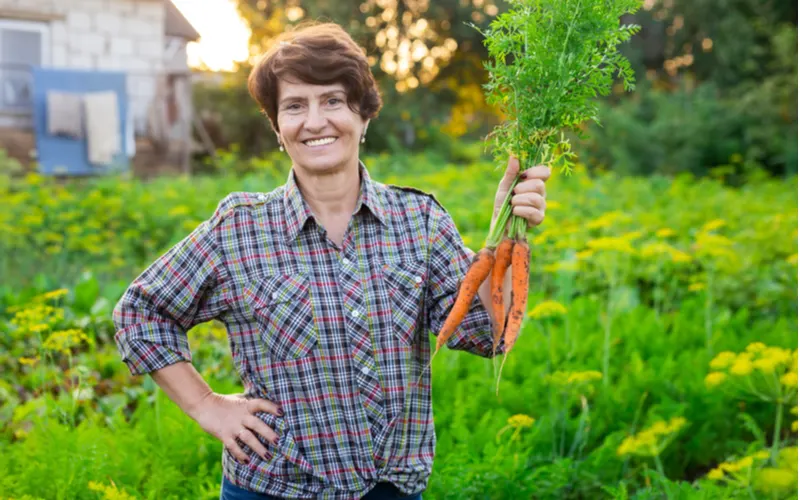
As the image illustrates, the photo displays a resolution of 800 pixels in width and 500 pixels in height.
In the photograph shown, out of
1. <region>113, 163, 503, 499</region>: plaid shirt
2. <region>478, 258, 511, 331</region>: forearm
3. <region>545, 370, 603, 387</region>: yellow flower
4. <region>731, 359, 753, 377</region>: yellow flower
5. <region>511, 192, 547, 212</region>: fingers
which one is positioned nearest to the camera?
A: <region>511, 192, 547, 212</region>: fingers

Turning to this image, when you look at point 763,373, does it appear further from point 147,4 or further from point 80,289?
point 147,4

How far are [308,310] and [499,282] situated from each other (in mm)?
484

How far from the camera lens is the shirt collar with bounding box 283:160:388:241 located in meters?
2.13

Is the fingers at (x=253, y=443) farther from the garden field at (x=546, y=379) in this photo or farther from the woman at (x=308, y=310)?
the garden field at (x=546, y=379)

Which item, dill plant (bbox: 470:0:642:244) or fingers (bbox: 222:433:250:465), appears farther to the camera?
fingers (bbox: 222:433:250:465)

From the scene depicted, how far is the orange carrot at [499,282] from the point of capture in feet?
6.93

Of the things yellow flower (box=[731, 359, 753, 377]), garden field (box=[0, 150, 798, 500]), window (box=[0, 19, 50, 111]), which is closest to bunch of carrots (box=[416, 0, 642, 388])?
garden field (box=[0, 150, 798, 500])

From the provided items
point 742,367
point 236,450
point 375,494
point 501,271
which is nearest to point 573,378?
point 742,367

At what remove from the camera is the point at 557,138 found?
2.07 metres

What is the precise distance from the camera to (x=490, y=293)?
2266 millimetres

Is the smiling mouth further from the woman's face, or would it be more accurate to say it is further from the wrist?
the wrist

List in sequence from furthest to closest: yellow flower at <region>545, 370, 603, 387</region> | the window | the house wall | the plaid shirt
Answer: the house wall < the window < yellow flower at <region>545, 370, 603, 387</region> < the plaid shirt

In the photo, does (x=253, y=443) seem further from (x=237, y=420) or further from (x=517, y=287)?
(x=517, y=287)

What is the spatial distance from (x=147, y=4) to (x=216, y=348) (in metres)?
10.8
